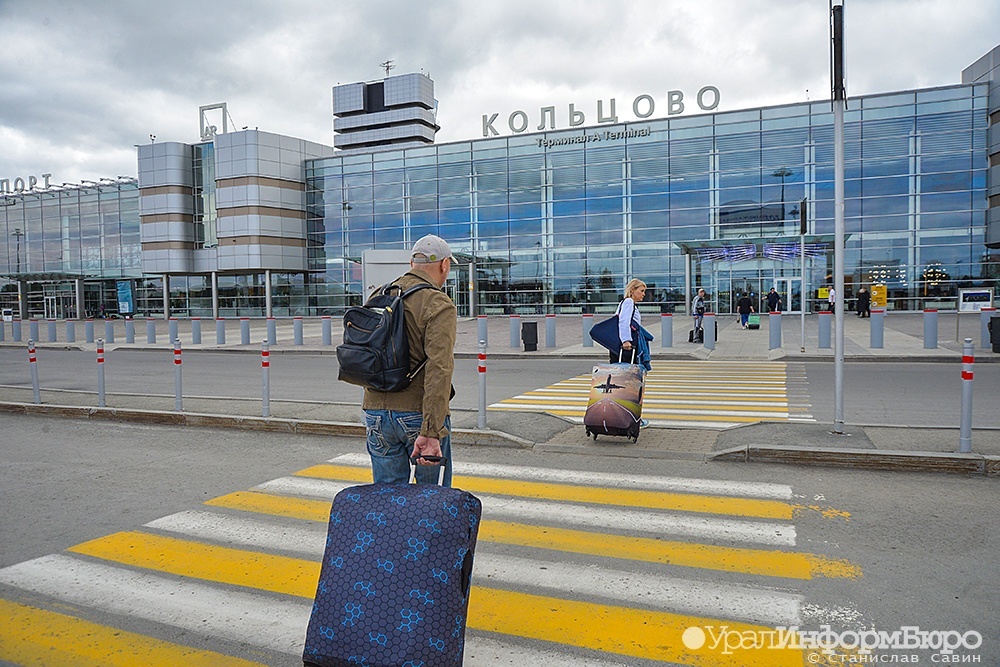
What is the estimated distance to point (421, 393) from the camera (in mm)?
3658

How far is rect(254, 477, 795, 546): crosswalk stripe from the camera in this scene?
5.11 metres

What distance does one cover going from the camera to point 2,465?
7.77 meters

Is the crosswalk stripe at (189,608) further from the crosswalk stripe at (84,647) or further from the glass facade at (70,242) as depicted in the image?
the glass facade at (70,242)

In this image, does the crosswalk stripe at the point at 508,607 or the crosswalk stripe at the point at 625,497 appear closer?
the crosswalk stripe at the point at 508,607

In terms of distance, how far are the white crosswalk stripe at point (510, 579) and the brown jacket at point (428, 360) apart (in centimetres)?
123

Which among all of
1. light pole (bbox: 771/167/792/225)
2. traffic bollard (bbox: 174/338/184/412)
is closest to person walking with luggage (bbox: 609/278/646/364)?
traffic bollard (bbox: 174/338/184/412)

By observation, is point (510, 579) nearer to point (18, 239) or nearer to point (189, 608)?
point (189, 608)

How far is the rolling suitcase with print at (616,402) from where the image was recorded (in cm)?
778

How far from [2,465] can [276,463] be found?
3.10 metres

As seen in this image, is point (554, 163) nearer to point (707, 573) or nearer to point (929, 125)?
point (929, 125)

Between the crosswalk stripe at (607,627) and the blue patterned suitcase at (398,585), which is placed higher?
the blue patterned suitcase at (398,585)

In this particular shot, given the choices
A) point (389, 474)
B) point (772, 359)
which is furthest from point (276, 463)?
point (772, 359)

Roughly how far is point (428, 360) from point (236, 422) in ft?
23.8

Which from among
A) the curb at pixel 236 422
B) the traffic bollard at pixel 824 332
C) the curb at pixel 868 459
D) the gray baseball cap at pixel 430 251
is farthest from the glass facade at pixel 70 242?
the gray baseball cap at pixel 430 251
